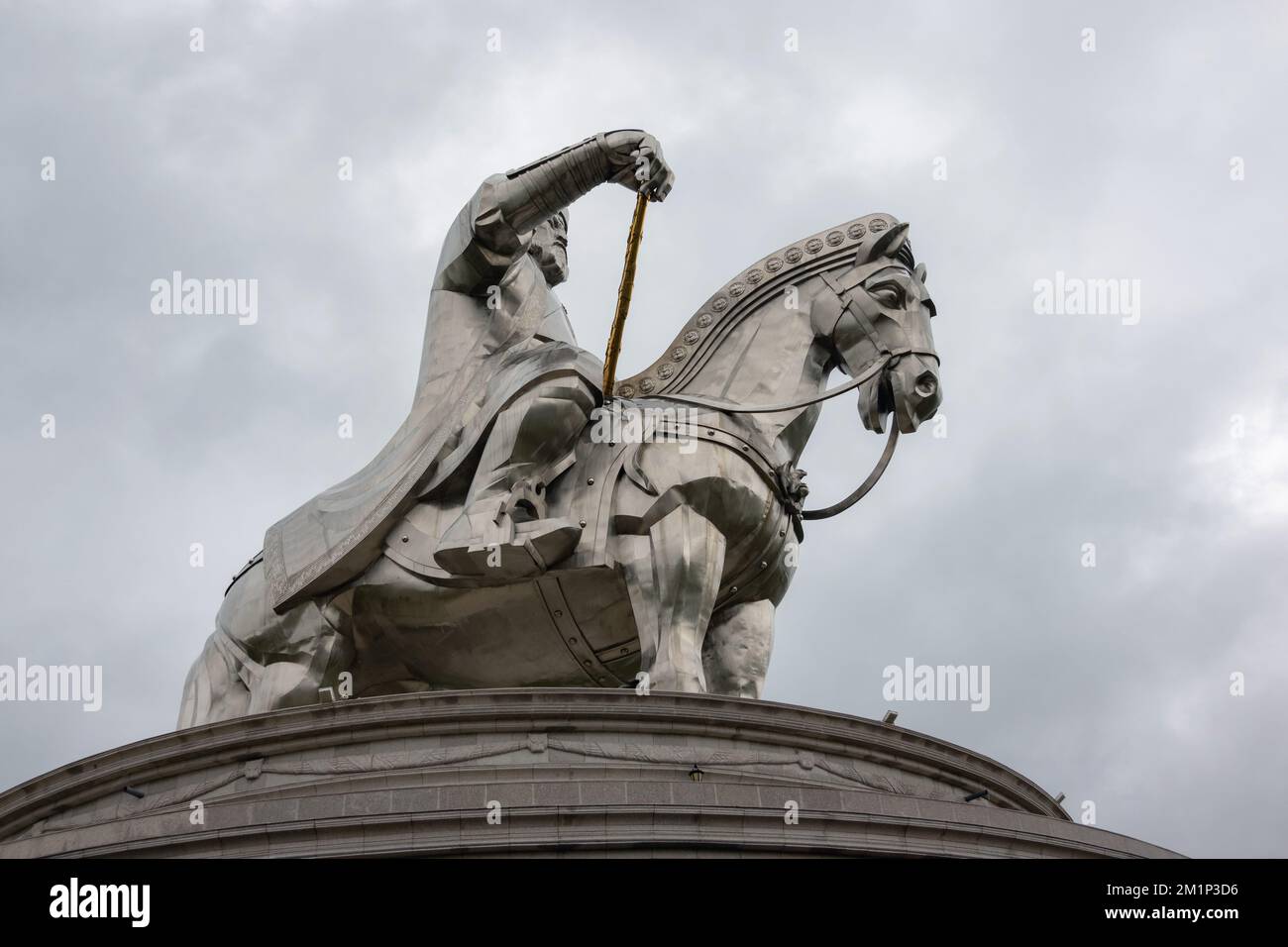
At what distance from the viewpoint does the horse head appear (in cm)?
1328

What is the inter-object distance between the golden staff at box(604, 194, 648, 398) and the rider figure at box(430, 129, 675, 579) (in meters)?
0.18

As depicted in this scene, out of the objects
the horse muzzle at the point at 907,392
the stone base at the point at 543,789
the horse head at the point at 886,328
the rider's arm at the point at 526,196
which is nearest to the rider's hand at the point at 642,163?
the rider's arm at the point at 526,196

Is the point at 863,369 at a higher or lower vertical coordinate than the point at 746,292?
lower

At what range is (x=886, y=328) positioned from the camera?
1341 centimetres

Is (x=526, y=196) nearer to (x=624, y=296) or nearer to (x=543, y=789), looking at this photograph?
(x=624, y=296)

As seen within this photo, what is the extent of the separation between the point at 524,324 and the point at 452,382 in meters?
0.81

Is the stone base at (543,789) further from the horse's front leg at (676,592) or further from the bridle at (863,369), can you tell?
the bridle at (863,369)

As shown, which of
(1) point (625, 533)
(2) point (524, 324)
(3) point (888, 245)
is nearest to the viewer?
(1) point (625, 533)

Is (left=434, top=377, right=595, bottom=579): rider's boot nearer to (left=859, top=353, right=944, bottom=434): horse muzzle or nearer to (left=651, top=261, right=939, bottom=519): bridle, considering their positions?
(left=651, top=261, right=939, bottom=519): bridle

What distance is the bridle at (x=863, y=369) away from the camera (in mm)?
13227

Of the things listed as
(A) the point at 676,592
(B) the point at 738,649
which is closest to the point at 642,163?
(A) the point at 676,592

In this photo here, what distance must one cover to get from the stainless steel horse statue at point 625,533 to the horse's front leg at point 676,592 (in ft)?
0.04
